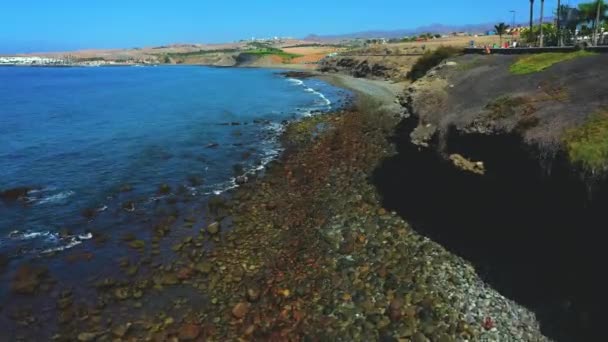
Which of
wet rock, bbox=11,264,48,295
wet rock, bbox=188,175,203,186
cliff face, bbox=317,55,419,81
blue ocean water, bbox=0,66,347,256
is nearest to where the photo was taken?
wet rock, bbox=11,264,48,295

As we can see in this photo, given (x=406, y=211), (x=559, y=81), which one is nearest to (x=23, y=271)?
(x=406, y=211)

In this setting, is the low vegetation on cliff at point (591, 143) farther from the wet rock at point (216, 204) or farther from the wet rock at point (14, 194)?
the wet rock at point (14, 194)

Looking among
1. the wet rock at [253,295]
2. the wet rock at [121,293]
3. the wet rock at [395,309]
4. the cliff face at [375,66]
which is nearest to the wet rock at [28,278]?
the wet rock at [121,293]

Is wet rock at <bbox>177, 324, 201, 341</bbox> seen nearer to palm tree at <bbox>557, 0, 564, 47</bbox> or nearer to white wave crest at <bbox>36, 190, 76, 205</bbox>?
white wave crest at <bbox>36, 190, 76, 205</bbox>

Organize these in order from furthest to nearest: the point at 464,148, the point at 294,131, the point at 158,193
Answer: the point at 294,131 < the point at 158,193 < the point at 464,148

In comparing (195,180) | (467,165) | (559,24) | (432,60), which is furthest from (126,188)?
(559,24)

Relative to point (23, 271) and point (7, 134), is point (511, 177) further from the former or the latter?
point (7, 134)

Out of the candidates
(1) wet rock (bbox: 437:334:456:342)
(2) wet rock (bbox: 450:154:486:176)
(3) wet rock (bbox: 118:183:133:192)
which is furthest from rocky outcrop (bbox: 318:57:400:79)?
(1) wet rock (bbox: 437:334:456:342)

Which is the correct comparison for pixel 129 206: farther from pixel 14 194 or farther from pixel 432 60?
pixel 432 60
